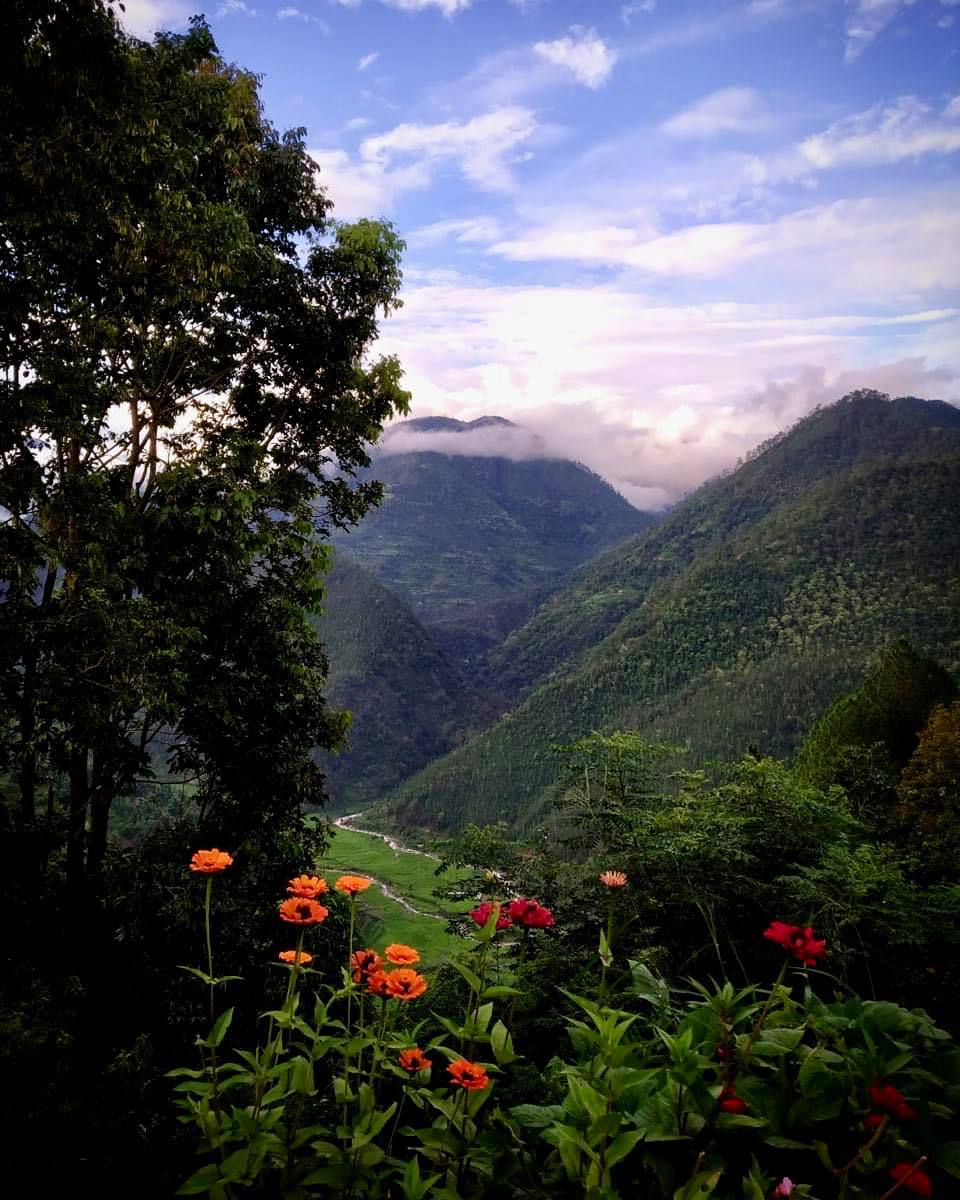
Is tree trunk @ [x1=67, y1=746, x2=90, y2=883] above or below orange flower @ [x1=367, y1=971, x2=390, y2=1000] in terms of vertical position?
below

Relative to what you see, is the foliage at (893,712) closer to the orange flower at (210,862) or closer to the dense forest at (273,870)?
the dense forest at (273,870)

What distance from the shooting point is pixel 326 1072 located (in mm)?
3879

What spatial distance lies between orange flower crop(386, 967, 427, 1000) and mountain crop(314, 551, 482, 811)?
129493 mm

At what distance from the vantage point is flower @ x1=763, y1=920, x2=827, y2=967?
173 cm

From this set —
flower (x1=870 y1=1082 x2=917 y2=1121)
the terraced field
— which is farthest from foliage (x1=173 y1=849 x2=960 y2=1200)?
the terraced field

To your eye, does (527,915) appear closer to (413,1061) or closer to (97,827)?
(413,1061)

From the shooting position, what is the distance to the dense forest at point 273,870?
1.63 m

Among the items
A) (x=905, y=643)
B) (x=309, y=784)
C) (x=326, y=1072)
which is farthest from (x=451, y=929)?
(x=905, y=643)

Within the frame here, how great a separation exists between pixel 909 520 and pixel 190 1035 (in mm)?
135440

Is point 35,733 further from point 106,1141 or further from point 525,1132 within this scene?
point 525,1132

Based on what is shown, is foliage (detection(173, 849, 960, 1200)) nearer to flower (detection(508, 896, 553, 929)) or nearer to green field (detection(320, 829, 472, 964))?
flower (detection(508, 896, 553, 929))

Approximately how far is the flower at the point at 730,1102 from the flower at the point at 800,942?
360mm

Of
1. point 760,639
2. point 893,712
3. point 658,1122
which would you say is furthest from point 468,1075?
point 760,639

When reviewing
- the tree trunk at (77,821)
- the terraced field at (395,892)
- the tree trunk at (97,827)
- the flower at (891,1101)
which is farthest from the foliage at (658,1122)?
the terraced field at (395,892)
